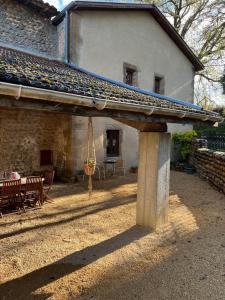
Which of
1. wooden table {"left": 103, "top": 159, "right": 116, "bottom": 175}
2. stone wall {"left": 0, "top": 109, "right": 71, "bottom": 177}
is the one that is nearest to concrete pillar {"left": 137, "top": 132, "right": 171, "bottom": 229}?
stone wall {"left": 0, "top": 109, "right": 71, "bottom": 177}

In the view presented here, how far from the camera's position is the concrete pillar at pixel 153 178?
19.3ft

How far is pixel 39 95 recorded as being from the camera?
3076 millimetres

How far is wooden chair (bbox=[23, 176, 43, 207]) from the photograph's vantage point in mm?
7031

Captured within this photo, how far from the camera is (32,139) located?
11047mm

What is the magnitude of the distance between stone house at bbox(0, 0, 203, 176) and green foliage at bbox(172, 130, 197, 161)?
329 cm

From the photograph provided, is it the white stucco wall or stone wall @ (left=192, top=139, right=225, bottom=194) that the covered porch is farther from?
the white stucco wall

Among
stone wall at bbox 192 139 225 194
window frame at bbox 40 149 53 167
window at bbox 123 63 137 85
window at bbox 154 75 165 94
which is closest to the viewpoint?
stone wall at bbox 192 139 225 194

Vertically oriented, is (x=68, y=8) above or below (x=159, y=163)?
above

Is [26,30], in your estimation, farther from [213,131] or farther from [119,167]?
[213,131]

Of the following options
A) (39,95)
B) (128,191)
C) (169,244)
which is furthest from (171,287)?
(128,191)

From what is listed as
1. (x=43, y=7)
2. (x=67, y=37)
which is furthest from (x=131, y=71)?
(x=43, y=7)

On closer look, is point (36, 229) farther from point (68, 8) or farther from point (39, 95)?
point (68, 8)

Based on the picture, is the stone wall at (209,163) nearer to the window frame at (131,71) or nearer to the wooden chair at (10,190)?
the window frame at (131,71)

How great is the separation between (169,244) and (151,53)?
36.1 ft
